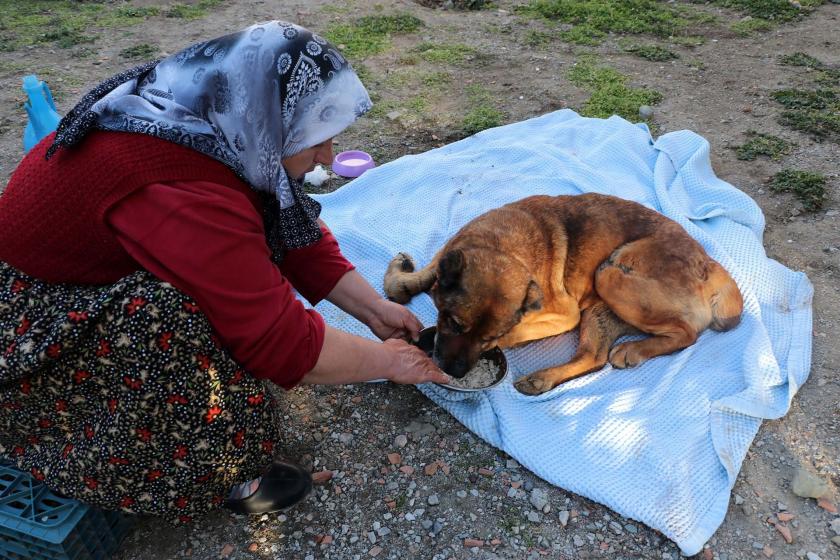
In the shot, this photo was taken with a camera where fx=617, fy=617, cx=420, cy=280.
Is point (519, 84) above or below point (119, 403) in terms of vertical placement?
below

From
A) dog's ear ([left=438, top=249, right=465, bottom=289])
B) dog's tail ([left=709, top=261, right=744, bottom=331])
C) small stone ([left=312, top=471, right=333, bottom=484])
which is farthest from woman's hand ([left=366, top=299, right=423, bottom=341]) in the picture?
dog's tail ([left=709, top=261, right=744, bottom=331])

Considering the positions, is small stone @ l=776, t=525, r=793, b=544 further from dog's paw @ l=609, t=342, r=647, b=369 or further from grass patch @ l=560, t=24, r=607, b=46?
grass patch @ l=560, t=24, r=607, b=46

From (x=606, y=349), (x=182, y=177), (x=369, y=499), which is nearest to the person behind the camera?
(x=182, y=177)

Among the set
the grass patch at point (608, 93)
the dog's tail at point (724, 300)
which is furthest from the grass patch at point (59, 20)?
the dog's tail at point (724, 300)

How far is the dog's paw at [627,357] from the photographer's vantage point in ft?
14.1

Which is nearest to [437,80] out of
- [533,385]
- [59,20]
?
[533,385]

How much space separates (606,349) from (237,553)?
271 centimetres

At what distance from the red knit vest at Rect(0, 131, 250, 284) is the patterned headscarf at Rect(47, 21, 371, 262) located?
7 cm

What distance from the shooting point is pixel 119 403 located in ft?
8.78

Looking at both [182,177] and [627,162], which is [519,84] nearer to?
[627,162]

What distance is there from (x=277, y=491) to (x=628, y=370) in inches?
97.1

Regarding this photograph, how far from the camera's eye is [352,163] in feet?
21.3

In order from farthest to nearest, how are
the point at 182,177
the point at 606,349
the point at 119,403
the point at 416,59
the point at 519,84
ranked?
the point at 416,59 < the point at 519,84 < the point at 606,349 < the point at 119,403 < the point at 182,177

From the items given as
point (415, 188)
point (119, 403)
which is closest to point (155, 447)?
point (119, 403)
